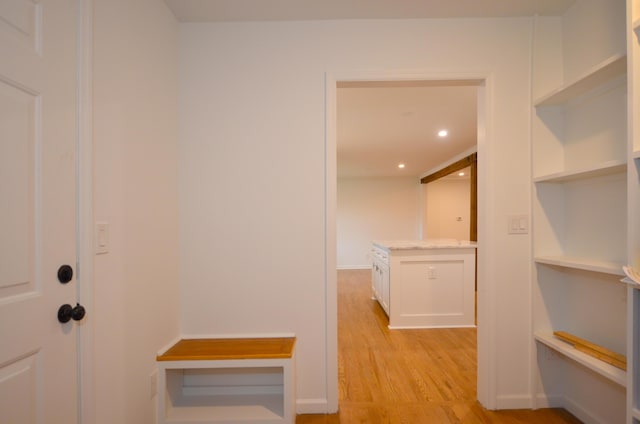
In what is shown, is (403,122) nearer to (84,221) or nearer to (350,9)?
(350,9)

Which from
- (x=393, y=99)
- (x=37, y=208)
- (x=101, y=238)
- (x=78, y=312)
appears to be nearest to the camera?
(x=37, y=208)

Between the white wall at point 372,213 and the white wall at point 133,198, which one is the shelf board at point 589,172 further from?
the white wall at point 372,213

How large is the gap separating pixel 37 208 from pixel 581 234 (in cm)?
265

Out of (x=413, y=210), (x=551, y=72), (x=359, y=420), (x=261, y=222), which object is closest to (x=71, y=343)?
(x=261, y=222)

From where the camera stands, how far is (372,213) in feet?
26.6

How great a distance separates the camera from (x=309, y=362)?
182 cm

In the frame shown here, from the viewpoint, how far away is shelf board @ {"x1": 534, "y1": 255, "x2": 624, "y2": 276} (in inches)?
52.6

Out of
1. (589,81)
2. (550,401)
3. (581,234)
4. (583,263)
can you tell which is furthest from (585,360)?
(589,81)

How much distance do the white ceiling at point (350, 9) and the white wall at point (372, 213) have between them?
629 centimetres

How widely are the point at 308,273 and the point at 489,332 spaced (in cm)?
121

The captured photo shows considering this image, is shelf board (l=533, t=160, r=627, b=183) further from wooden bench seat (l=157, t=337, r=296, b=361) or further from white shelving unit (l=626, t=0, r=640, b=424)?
wooden bench seat (l=157, t=337, r=296, b=361)

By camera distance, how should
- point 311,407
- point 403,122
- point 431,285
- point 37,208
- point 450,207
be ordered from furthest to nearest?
point 450,207 < point 403,122 < point 431,285 < point 311,407 < point 37,208

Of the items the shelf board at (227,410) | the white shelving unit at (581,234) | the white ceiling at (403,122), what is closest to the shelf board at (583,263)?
the white shelving unit at (581,234)

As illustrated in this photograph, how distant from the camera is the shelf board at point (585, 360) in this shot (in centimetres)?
131
